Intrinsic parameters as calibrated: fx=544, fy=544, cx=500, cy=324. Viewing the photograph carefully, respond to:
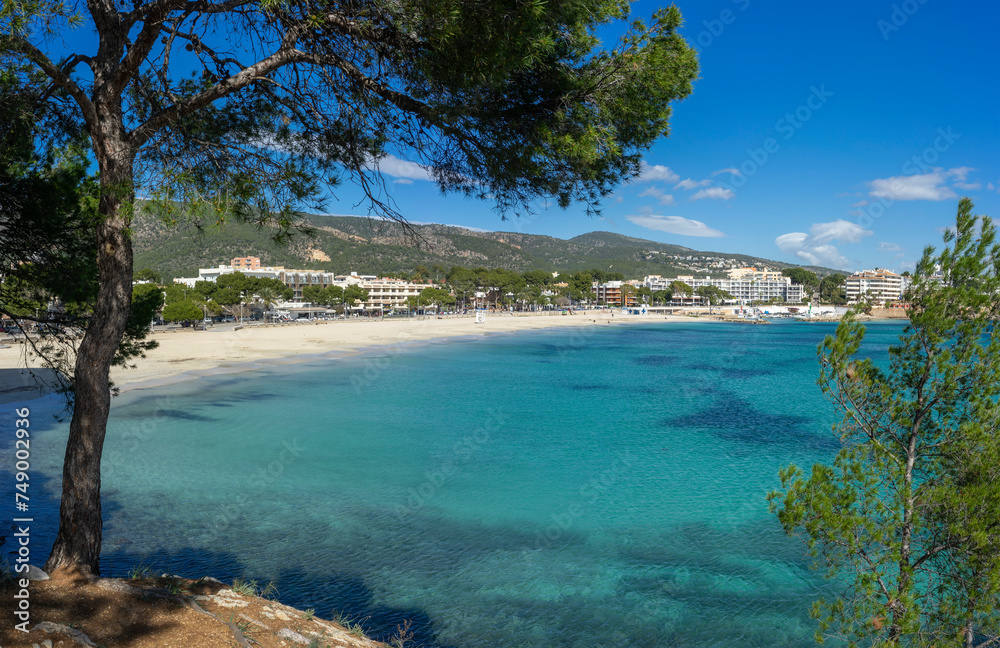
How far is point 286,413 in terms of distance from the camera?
74.8ft

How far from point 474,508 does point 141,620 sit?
9129mm

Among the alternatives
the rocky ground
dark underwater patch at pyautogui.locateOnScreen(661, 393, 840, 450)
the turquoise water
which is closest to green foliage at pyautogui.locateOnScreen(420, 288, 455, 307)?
the turquoise water

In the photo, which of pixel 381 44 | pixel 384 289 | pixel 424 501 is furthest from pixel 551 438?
pixel 384 289

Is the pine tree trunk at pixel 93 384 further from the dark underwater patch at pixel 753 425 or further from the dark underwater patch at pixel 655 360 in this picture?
the dark underwater patch at pixel 655 360

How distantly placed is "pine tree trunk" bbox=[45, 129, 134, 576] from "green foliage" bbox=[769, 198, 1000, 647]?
6.59m

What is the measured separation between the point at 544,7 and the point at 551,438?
57.8ft

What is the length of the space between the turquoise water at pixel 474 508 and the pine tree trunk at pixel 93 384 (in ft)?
13.5

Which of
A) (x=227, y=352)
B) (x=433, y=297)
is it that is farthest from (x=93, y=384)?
(x=433, y=297)

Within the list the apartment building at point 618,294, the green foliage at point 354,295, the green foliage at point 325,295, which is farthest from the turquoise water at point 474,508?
the apartment building at point 618,294

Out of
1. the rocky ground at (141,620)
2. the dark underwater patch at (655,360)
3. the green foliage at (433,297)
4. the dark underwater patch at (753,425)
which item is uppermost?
the green foliage at (433,297)

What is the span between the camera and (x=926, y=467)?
19.2ft

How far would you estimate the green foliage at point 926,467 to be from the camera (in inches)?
192

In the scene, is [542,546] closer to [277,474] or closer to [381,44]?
[277,474]

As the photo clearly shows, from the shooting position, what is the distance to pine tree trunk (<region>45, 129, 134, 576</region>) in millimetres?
4879
